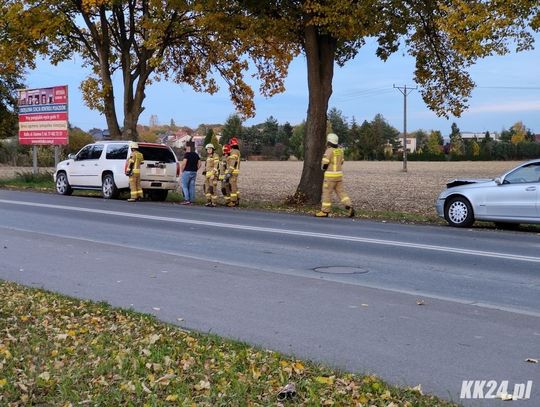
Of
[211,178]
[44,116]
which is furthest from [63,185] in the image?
→ [211,178]

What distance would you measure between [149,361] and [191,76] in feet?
87.5

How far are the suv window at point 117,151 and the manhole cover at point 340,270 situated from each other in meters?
14.1

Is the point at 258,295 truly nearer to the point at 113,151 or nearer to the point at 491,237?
the point at 491,237

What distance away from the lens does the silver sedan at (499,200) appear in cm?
1427

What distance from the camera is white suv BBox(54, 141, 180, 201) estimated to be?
72.9ft

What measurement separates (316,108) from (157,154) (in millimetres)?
5651

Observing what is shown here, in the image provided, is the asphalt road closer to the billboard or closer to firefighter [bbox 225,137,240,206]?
firefighter [bbox 225,137,240,206]

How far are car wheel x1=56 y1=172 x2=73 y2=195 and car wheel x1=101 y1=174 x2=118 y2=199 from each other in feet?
8.17

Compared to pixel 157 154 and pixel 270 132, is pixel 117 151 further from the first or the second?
pixel 270 132

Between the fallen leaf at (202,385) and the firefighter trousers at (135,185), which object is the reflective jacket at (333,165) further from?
the fallen leaf at (202,385)

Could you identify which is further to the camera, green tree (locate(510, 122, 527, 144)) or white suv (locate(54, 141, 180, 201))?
green tree (locate(510, 122, 527, 144))

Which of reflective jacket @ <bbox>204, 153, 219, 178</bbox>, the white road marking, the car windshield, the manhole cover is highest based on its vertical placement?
reflective jacket @ <bbox>204, 153, 219, 178</bbox>

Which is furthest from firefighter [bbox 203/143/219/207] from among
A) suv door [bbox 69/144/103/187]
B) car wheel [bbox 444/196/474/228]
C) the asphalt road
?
car wheel [bbox 444/196/474/228]

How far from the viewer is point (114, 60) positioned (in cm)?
3075
